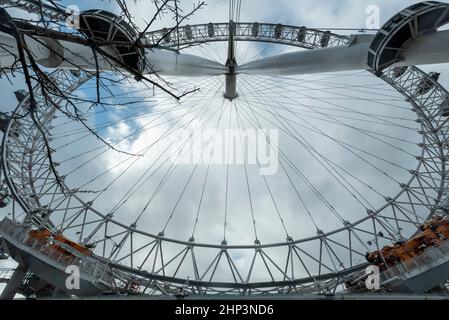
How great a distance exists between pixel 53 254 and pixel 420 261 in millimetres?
24899

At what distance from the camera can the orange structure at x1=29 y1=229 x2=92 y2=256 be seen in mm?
23734

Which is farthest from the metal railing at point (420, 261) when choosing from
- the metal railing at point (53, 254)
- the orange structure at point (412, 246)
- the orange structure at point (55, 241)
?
the orange structure at point (55, 241)

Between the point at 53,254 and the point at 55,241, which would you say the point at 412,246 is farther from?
the point at 55,241

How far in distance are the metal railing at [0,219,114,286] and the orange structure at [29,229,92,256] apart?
0.79 ft

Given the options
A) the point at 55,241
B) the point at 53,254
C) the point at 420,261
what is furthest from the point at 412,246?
the point at 55,241

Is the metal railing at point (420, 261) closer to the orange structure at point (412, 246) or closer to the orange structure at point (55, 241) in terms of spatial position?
the orange structure at point (412, 246)

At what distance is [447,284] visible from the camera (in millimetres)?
27391

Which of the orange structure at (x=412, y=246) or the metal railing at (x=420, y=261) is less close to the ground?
the orange structure at (x=412, y=246)

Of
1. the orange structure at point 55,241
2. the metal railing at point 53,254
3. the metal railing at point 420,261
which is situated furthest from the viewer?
the orange structure at point 55,241

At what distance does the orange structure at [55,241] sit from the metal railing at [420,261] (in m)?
22.2

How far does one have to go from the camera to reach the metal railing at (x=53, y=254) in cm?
2242

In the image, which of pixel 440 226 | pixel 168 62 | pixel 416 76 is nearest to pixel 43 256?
pixel 168 62

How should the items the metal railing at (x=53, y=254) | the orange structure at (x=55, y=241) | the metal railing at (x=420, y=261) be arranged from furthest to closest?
the orange structure at (x=55, y=241) < the metal railing at (x=53, y=254) < the metal railing at (x=420, y=261)
